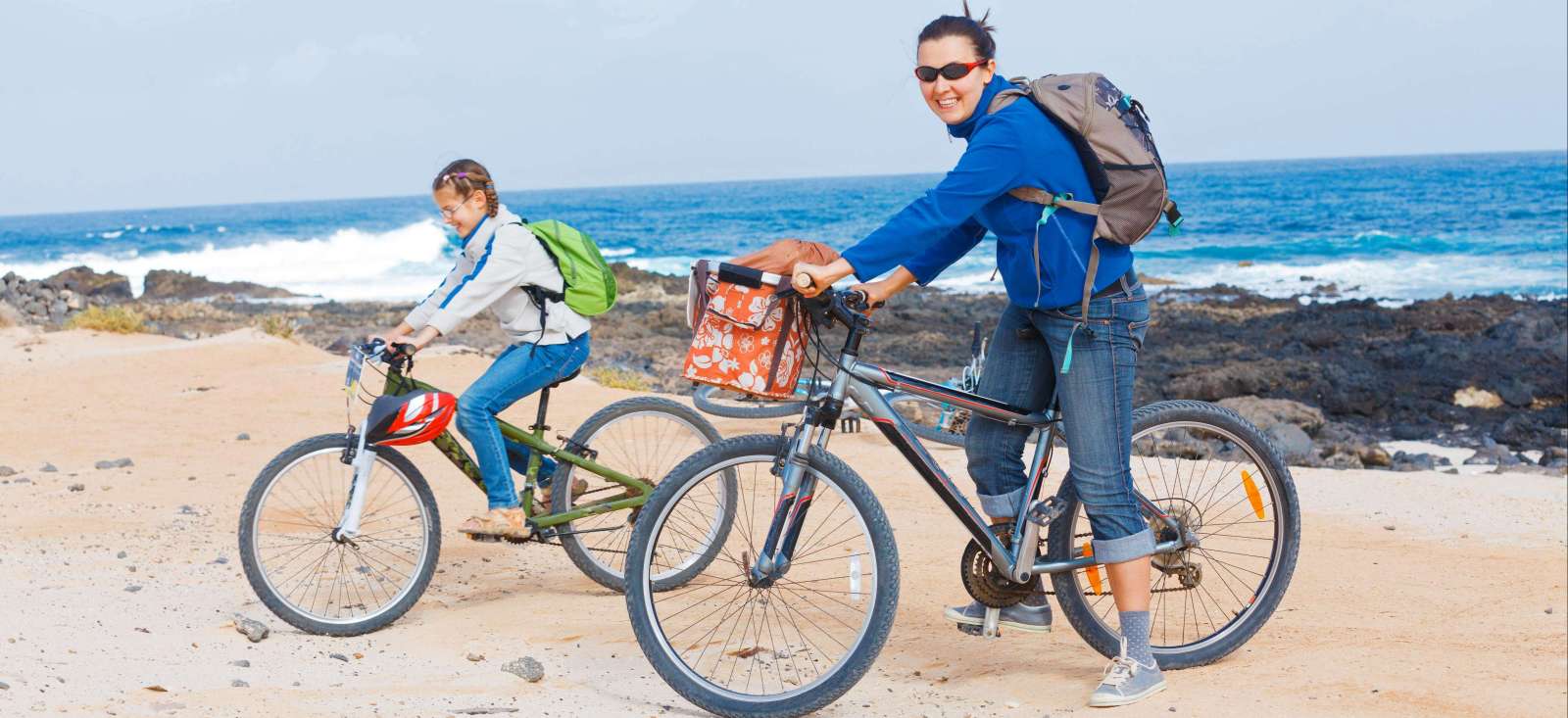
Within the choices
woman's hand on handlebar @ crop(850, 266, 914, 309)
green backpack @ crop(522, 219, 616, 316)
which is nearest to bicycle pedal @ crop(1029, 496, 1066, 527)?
woman's hand on handlebar @ crop(850, 266, 914, 309)

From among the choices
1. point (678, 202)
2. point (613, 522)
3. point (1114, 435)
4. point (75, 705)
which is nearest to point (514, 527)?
point (613, 522)

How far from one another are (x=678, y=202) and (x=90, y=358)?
104 metres

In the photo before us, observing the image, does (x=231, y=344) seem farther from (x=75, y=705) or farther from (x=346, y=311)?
(x=346, y=311)

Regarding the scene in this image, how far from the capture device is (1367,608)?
6133 mm

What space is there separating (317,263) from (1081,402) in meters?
51.5

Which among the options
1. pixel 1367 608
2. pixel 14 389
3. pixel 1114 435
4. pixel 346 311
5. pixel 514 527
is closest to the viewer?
pixel 1114 435

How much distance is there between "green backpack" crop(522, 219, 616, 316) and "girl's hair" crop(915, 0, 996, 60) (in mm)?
2051

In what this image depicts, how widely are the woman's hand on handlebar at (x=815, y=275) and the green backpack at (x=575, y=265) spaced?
1.88m

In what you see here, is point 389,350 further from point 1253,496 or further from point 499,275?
point 1253,496

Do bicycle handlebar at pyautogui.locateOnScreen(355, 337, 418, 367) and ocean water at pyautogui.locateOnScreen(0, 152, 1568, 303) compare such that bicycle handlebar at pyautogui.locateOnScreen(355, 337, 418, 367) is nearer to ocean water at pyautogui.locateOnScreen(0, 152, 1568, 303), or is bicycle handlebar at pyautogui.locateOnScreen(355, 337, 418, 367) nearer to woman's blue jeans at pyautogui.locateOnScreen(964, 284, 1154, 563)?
woman's blue jeans at pyautogui.locateOnScreen(964, 284, 1154, 563)

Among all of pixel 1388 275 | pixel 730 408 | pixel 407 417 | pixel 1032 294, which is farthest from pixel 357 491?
pixel 1388 275

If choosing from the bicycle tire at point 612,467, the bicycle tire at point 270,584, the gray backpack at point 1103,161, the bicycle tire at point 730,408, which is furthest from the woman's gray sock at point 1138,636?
the bicycle tire at point 270,584

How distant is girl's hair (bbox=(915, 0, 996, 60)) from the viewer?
409 centimetres

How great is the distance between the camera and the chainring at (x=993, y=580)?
4695mm
